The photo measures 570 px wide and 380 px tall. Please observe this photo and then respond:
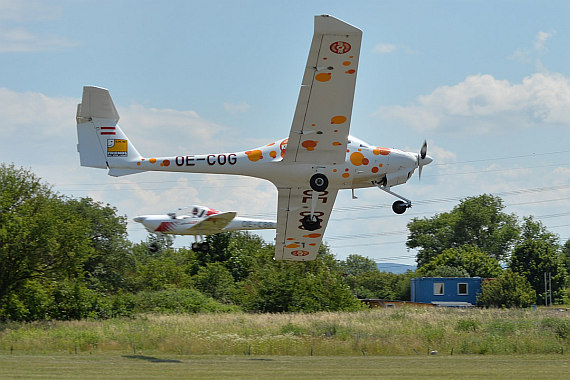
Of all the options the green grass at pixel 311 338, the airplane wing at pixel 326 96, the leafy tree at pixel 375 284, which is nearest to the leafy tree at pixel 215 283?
the green grass at pixel 311 338

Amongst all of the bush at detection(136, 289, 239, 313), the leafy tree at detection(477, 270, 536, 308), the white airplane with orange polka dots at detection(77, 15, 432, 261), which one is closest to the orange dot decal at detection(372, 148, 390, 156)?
the white airplane with orange polka dots at detection(77, 15, 432, 261)

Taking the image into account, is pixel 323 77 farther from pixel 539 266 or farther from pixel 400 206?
pixel 539 266

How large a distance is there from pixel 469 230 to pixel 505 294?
52862 mm

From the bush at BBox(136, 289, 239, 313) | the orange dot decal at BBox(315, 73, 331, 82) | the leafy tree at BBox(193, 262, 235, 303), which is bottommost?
the bush at BBox(136, 289, 239, 313)

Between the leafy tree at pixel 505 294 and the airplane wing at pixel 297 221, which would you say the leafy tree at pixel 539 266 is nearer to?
the leafy tree at pixel 505 294

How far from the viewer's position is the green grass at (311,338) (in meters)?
26.2

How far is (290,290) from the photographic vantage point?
140 feet

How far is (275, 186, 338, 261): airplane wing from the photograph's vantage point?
80.1 ft

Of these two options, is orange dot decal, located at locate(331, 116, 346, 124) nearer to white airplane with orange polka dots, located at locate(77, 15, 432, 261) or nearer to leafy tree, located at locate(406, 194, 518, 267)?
white airplane with orange polka dots, located at locate(77, 15, 432, 261)

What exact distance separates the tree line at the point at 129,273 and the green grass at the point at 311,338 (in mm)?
3791

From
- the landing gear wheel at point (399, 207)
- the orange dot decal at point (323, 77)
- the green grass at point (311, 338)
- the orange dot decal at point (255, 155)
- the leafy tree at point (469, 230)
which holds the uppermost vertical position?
the leafy tree at point (469, 230)

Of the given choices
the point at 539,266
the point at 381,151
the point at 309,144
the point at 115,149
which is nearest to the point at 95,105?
the point at 115,149

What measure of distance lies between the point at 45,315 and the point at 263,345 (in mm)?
18538

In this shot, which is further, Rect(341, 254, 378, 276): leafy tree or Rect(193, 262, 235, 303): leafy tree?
Rect(341, 254, 378, 276): leafy tree
